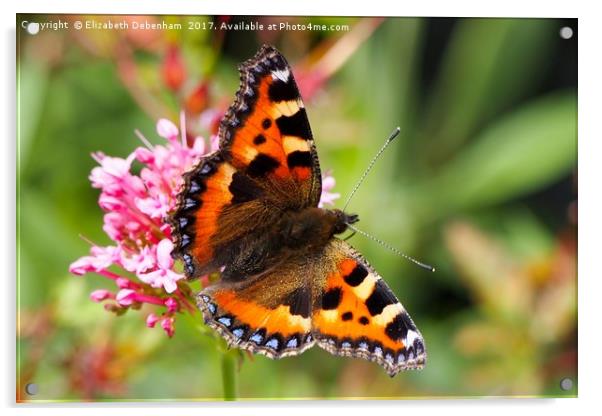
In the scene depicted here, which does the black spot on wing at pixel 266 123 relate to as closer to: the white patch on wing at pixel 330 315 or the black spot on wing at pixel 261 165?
the black spot on wing at pixel 261 165

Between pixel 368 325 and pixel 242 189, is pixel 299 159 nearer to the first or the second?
pixel 242 189

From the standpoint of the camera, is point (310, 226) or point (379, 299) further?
point (310, 226)

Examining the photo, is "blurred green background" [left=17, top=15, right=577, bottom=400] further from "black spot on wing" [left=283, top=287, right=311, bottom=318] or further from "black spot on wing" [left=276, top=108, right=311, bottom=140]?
"black spot on wing" [left=283, top=287, right=311, bottom=318]

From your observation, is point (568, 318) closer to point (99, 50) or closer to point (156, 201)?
point (156, 201)

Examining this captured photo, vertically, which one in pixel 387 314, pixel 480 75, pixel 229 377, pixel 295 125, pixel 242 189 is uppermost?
pixel 480 75
